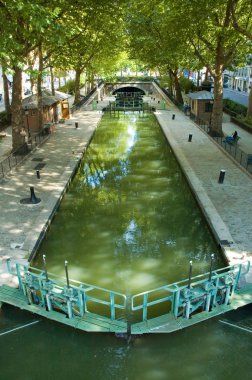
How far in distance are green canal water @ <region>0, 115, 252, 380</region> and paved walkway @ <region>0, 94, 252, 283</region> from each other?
0.64 metres

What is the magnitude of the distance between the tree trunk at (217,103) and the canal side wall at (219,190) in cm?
106

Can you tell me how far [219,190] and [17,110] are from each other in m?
12.8

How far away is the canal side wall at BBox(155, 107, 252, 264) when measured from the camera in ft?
39.5

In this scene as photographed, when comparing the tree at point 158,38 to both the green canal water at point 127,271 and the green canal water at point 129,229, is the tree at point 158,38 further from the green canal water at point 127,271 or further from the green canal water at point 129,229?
the green canal water at point 127,271

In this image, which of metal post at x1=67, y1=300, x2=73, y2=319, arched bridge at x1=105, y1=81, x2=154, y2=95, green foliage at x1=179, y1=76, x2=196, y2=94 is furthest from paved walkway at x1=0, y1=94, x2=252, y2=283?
arched bridge at x1=105, y1=81, x2=154, y2=95

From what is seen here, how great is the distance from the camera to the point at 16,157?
21375 millimetres

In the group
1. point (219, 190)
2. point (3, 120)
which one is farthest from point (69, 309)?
point (3, 120)

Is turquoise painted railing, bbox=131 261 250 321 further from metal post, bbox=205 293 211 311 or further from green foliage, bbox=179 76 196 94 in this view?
green foliage, bbox=179 76 196 94

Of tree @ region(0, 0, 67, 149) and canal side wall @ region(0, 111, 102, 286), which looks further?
tree @ region(0, 0, 67, 149)

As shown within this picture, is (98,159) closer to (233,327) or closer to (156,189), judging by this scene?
(156,189)

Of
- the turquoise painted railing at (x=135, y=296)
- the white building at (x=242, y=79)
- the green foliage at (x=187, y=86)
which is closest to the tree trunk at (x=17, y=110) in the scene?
the turquoise painted railing at (x=135, y=296)

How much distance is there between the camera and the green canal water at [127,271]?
8.07m

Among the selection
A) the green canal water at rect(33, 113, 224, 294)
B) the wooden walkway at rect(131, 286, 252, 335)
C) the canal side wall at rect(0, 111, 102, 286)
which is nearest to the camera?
the wooden walkway at rect(131, 286, 252, 335)

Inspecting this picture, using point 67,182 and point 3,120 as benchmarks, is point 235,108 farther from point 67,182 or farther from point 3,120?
point 67,182
